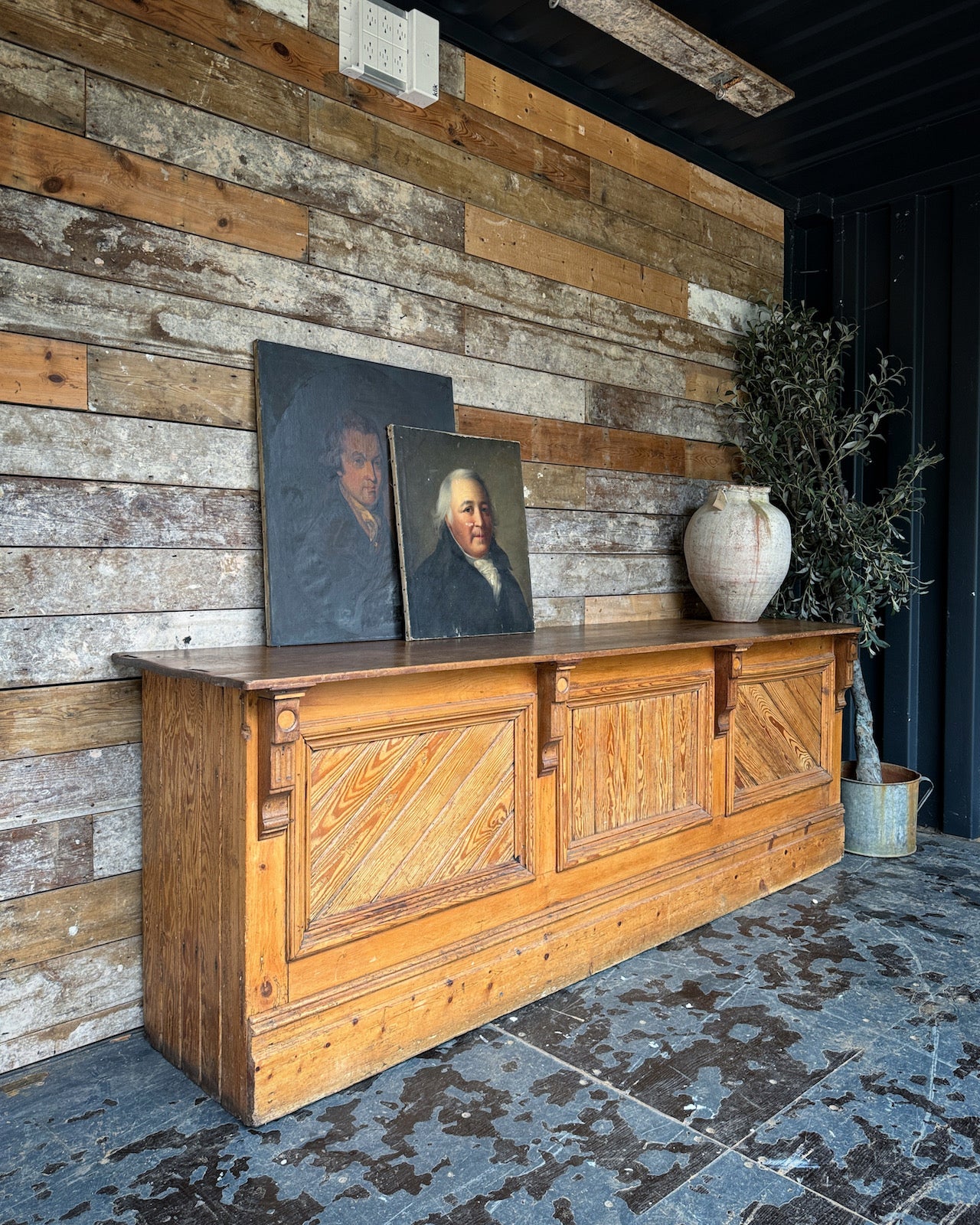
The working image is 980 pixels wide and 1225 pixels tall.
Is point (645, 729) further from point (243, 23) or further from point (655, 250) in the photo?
point (243, 23)

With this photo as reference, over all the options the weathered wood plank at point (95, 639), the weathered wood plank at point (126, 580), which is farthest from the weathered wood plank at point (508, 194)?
the weathered wood plank at point (95, 639)

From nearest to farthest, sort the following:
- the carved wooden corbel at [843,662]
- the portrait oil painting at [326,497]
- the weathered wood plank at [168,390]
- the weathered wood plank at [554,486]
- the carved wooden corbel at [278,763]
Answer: the carved wooden corbel at [278,763], the weathered wood plank at [168,390], the portrait oil painting at [326,497], the weathered wood plank at [554,486], the carved wooden corbel at [843,662]

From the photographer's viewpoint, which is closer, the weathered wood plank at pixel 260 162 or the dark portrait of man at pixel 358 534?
the weathered wood plank at pixel 260 162

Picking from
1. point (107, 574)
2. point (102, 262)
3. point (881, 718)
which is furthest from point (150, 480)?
point (881, 718)

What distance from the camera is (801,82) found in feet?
11.1

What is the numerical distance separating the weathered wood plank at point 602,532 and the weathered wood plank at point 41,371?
4.95 feet

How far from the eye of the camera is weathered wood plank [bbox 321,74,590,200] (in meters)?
2.69

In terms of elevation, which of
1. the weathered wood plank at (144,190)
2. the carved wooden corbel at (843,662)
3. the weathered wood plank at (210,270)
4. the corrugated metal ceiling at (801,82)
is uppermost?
the corrugated metal ceiling at (801,82)

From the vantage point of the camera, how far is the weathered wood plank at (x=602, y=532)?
126 inches

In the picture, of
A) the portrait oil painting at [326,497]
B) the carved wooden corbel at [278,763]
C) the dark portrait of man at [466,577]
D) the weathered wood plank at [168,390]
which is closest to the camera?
the carved wooden corbel at [278,763]

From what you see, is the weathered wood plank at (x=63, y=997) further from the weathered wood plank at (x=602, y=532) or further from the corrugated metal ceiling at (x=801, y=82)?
the corrugated metal ceiling at (x=801, y=82)

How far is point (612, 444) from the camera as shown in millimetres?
3455

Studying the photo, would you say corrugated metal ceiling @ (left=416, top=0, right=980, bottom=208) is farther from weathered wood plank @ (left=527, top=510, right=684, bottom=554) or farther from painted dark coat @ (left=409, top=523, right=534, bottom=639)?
painted dark coat @ (left=409, top=523, right=534, bottom=639)

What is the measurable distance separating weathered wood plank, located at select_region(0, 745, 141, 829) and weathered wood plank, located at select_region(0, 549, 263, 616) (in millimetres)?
345
